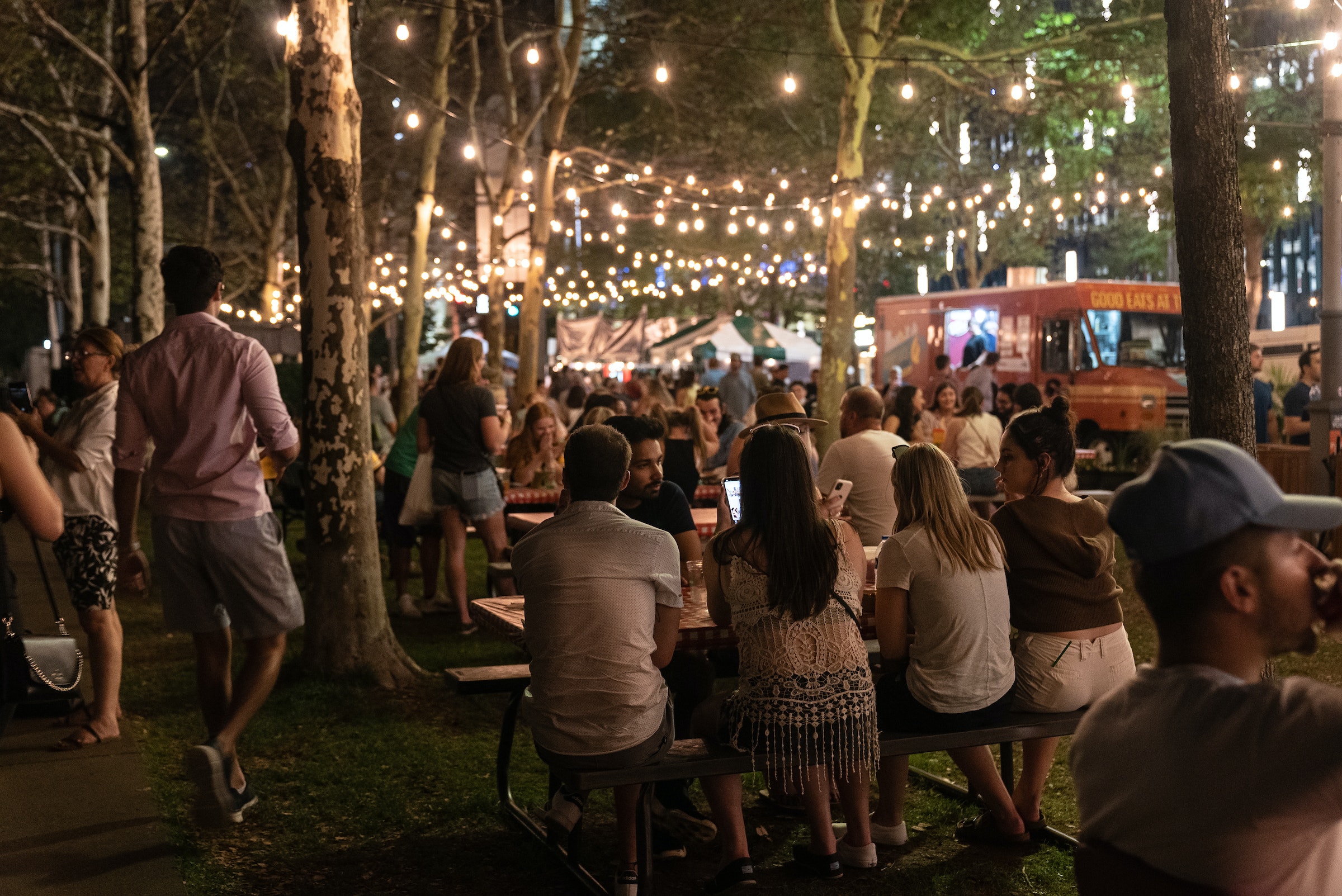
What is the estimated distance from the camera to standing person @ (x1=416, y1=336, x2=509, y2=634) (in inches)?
335

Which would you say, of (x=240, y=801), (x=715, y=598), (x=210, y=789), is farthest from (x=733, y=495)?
(x=210, y=789)

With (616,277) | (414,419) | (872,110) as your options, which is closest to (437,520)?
(414,419)

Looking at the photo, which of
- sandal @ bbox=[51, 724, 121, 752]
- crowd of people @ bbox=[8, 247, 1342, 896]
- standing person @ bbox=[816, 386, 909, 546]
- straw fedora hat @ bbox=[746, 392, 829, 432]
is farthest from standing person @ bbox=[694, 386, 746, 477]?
sandal @ bbox=[51, 724, 121, 752]

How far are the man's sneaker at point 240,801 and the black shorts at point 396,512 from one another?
4.51 m

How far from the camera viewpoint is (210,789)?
442 cm

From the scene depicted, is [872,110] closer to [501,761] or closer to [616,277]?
[616,277]

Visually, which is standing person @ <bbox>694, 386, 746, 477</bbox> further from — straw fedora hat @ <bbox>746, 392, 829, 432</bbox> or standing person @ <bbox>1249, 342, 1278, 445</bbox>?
standing person @ <bbox>1249, 342, 1278, 445</bbox>

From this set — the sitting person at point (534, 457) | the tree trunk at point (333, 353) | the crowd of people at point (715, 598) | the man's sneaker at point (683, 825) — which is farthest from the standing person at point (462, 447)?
the man's sneaker at point (683, 825)

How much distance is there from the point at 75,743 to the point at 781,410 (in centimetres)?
373

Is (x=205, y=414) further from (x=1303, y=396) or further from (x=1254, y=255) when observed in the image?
(x=1254, y=255)

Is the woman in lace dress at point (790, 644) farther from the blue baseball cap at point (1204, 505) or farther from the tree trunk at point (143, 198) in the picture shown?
the tree trunk at point (143, 198)

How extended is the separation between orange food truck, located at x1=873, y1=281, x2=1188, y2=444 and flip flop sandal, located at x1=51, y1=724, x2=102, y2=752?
611 inches

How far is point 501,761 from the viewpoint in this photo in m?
5.09

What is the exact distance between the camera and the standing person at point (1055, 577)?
14.9 ft
